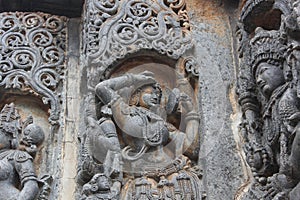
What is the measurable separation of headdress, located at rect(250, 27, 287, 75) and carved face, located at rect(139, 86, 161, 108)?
22.7 inches

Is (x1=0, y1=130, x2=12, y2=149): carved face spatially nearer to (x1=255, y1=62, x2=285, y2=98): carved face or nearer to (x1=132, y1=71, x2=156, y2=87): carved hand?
(x1=132, y1=71, x2=156, y2=87): carved hand

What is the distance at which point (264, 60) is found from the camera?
4.30 m

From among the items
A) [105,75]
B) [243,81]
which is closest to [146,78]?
[105,75]

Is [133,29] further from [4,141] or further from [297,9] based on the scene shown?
[297,9]

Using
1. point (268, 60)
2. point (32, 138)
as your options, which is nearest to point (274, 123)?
point (268, 60)

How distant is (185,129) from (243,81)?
42 cm

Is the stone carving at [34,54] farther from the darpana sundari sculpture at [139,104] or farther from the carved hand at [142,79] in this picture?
the carved hand at [142,79]

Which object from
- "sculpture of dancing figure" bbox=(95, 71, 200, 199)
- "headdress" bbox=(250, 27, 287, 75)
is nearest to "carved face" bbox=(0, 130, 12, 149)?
"sculpture of dancing figure" bbox=(95, 71, 200, 199)

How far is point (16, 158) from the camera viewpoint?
15.0 feet

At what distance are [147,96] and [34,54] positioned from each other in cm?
92

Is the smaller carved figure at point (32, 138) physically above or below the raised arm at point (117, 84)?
below

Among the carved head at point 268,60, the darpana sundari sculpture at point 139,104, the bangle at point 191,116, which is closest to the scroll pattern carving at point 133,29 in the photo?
the darpana sundari sculpture at point 139,104

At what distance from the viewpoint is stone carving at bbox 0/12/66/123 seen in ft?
16.3

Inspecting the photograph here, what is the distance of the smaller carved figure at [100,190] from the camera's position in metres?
4.15
